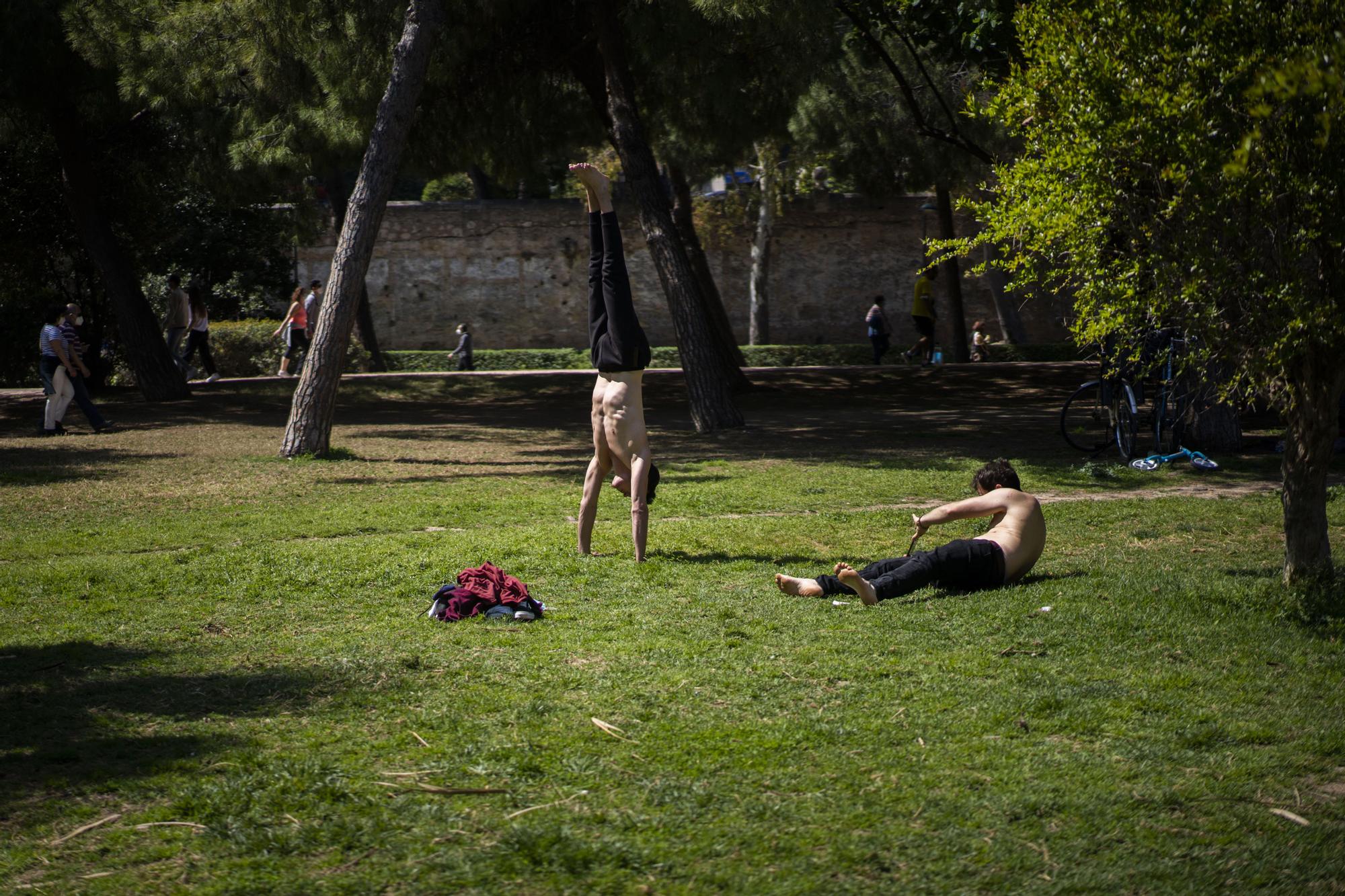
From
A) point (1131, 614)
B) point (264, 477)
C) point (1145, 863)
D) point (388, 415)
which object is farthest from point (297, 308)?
point (1145, 863)

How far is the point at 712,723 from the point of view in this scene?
14.7 ft

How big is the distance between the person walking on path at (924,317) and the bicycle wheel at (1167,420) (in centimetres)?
1382

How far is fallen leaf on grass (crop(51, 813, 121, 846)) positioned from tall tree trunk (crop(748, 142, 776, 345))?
2762cm

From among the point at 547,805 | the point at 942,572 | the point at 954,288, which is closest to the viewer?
the point at 547,805

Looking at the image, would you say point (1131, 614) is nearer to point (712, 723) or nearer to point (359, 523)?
point (712, 723)

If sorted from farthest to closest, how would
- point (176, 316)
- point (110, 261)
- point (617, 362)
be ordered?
point (176, 316), point (110, 261), point (617, 362)

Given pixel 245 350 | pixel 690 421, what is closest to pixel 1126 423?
pixel 690 421

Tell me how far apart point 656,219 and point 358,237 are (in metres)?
3.67

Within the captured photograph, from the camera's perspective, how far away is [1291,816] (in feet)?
12.0

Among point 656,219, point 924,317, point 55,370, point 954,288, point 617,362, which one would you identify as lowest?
point 617,362

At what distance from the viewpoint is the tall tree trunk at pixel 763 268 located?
1212 inches

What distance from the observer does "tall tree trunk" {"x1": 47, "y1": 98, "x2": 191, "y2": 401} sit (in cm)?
1883

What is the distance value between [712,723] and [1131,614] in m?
2.51

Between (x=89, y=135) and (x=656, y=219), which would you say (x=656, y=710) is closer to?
(x=656, y=219)
